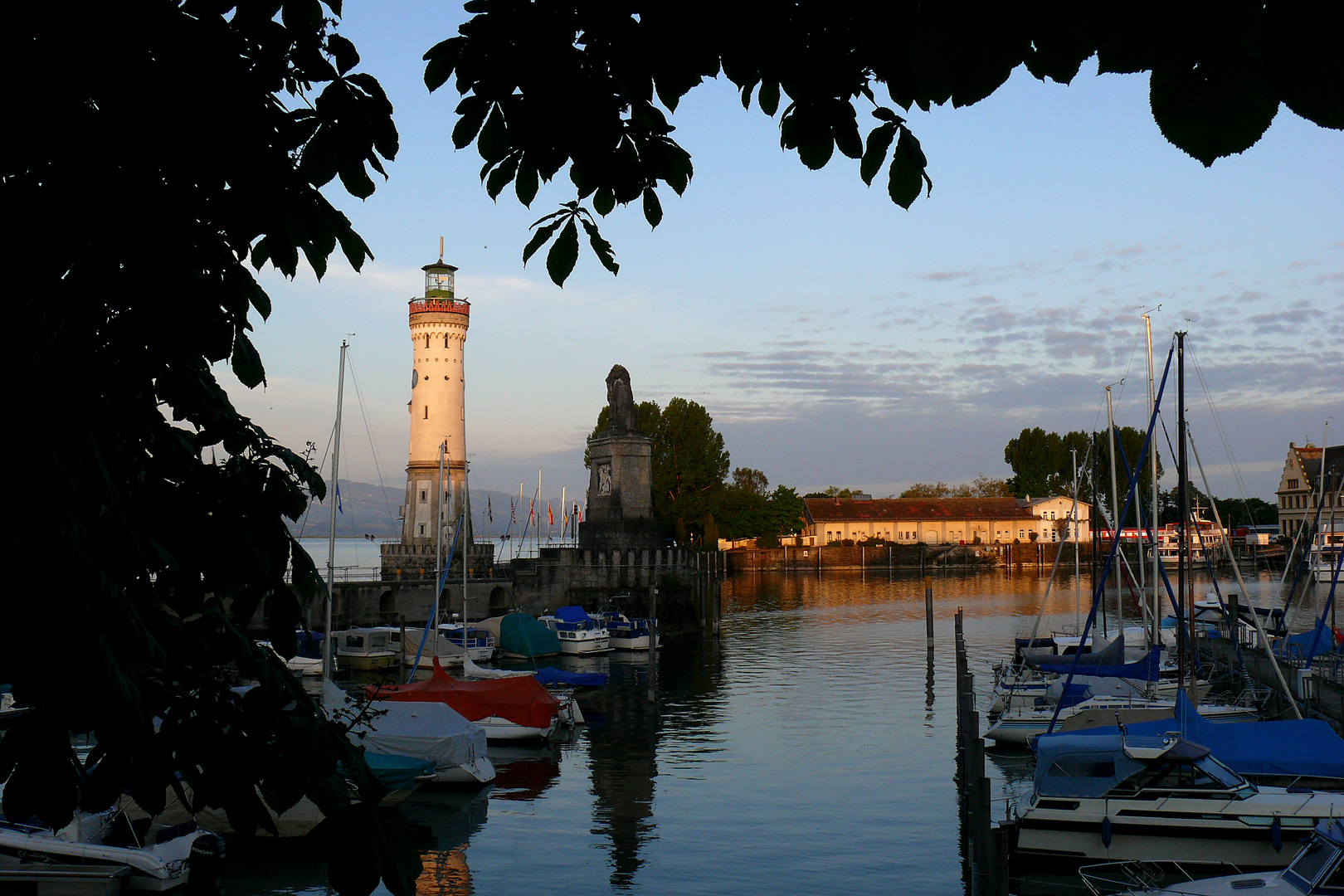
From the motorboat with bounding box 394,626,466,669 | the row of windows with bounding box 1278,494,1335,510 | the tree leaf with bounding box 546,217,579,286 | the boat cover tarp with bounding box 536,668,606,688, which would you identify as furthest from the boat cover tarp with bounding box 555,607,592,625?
the row of windows with bounding box 1278,494,1335,510

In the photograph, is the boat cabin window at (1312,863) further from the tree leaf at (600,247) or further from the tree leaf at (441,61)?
the tree leaf at (441,61)

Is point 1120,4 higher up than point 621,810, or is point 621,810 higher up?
point 1120,4

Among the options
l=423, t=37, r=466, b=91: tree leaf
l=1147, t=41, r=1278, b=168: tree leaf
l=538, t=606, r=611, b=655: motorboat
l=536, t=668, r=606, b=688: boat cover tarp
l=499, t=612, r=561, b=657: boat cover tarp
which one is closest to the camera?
l=1147, t=41, r=1278, b=168: tree leaf

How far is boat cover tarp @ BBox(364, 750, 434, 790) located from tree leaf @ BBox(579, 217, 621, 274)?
16368mm

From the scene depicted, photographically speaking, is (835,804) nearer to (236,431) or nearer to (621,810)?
(621,810)

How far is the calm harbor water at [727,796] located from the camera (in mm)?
17859

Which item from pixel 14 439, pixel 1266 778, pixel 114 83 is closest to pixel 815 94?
pixel 114 83

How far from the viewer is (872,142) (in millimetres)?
3605

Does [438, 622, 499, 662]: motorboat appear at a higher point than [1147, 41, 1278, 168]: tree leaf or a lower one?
lower

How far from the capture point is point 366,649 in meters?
41.0

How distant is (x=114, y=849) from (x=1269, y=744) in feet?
61.2

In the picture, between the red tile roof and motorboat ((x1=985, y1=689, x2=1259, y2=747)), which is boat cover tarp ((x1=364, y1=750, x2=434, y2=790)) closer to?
motorboat ((x1=985, y1=689, x2=1259, y2=747))

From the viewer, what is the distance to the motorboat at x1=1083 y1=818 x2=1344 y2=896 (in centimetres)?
1257

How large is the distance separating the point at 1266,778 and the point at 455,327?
58625mm
